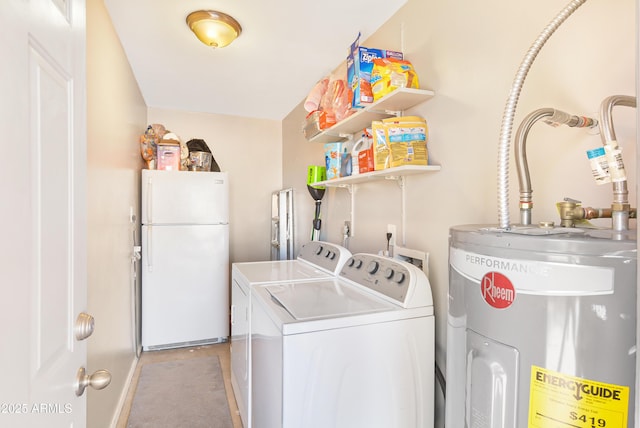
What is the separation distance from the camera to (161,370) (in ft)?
9.29

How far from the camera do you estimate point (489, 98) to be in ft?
4.20

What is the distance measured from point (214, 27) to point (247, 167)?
2.23 m

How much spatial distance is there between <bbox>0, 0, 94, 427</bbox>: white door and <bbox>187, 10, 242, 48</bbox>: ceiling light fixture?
1.13 meters

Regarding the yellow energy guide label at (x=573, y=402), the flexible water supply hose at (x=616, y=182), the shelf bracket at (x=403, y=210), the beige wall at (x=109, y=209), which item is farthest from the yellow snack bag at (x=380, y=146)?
the beige wall at (x=109, y=209)

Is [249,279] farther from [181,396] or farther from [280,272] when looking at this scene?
[181,396]

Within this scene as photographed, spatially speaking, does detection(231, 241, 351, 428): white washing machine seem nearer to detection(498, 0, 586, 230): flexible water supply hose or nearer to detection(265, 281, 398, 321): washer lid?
detection(265, 281, 398, 321): washer lid

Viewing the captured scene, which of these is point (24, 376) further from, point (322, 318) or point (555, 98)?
point (555, 98)

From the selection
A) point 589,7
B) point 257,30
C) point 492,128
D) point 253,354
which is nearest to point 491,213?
point 492,128

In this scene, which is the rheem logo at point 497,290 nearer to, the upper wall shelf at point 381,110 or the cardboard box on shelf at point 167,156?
the upper wall shelf at point 381,110

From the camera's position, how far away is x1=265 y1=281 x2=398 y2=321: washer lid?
1.32 metres

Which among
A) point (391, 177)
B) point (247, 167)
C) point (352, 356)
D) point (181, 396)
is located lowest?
point (181, 396)

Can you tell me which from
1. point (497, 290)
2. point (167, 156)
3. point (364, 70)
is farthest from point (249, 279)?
point (167, 156)

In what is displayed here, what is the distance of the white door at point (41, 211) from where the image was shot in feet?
1.75

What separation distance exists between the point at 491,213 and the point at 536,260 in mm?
681
